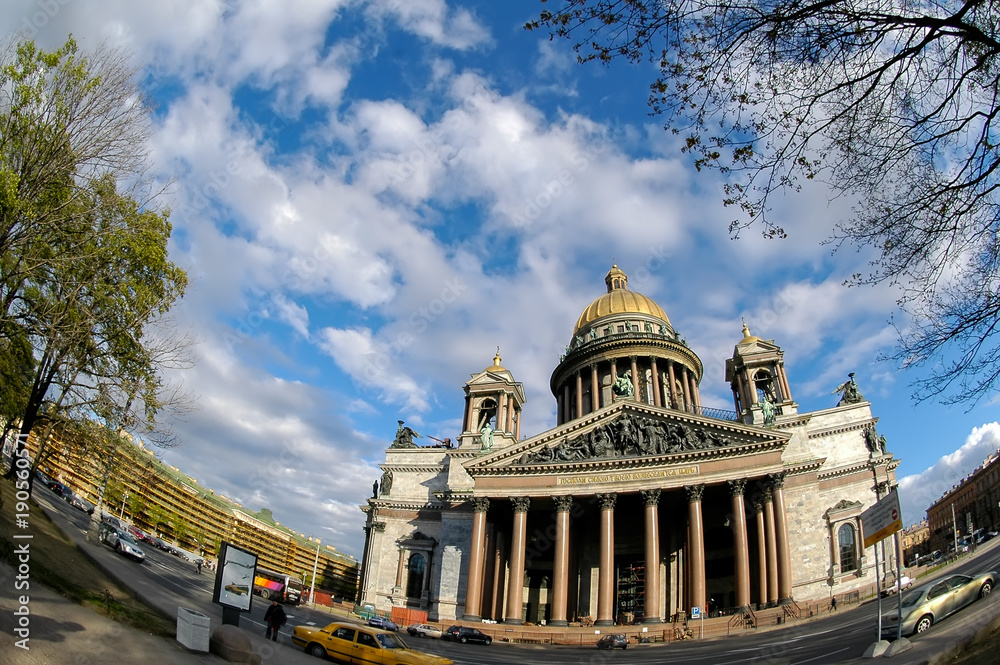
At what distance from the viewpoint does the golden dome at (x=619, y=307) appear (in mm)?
62406

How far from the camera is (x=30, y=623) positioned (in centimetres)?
933

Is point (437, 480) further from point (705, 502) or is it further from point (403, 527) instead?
point (705, 502)

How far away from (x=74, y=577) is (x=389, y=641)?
815 cm

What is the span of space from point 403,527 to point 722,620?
2652 cm

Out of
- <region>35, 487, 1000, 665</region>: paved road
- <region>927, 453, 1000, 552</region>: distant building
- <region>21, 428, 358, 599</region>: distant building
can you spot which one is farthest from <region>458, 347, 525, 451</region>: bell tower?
<region>927, 453, 1000, 552</region>: distant building

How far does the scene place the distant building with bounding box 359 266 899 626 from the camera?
34031 millimetres

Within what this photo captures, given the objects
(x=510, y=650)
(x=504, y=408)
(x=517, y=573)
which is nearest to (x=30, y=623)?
(x=510, y=650)

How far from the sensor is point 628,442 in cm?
3850

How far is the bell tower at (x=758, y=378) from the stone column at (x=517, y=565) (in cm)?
1833

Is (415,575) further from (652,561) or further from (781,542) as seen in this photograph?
(781,542)

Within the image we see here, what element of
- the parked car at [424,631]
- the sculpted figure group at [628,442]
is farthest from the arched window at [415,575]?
the sculpted figure group at [628,442]

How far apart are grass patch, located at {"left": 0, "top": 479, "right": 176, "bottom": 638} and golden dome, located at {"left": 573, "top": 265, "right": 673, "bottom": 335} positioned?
52825 millimetres

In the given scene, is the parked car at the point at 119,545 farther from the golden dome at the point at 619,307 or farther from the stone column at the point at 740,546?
the golden dome at the point at 619,307

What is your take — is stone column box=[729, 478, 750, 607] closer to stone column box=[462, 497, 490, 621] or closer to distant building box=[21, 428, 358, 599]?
stone column box=[462, 497, 490, 621]
